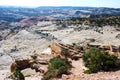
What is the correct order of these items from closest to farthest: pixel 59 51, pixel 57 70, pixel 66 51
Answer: pixel 57 70
pixel 66 51
pixel 59 51

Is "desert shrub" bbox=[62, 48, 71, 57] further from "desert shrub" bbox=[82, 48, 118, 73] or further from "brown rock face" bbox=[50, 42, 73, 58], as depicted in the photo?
"desert shrub" bbox=[82, 48, 118, 73]

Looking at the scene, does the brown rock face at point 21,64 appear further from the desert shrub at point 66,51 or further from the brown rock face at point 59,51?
Answer: the desert shrub at point 66,51

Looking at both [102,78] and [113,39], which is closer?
[102,78]

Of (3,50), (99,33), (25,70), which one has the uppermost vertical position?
(25,70)

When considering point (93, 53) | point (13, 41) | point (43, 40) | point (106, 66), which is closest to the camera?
point (106, 66)

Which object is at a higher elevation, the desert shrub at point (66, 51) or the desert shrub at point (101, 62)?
the desert shrub at point (101, 62)

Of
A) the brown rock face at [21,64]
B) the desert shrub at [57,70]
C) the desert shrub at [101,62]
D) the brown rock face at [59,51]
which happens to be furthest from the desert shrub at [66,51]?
the desert shrub at [101,62]

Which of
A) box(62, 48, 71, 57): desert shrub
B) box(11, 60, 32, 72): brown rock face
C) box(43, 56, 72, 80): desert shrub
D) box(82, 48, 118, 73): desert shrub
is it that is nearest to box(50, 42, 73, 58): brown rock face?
box(62, 48, 71, 57): desert shrub

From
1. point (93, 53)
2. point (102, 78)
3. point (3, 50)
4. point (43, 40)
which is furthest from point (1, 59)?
point (102, 78)

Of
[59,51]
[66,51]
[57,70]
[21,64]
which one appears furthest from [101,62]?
[21,64]

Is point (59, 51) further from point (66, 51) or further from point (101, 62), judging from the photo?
point (101, 62)

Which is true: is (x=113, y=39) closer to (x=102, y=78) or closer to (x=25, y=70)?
(x=25, y=70)
